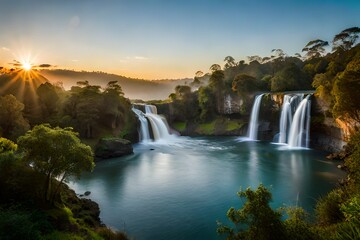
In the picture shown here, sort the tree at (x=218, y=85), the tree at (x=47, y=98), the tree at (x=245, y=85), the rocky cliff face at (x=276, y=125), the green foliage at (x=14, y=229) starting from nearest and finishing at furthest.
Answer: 1. the green foliage at (x=14, y=229)
2. the rocky cliff face at (x=276, y=125)
3. the tree at (x=47, y=98)
4. the tree at (x=245, y=85)
5. the tree at (x=218, y=85)

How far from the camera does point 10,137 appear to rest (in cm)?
4175

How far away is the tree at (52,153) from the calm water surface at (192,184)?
6.18 metres

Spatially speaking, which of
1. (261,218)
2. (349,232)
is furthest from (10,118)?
(349,232)

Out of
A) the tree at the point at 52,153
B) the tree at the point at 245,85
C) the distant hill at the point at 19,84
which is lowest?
the tree at the point at 52,153

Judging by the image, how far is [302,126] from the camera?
5166 cm

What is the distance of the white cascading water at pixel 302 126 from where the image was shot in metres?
51.4

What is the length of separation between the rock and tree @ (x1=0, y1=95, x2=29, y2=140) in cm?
1146

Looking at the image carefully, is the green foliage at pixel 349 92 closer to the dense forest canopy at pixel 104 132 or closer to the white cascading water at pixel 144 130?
the dense forest canopy at pixel 104 132

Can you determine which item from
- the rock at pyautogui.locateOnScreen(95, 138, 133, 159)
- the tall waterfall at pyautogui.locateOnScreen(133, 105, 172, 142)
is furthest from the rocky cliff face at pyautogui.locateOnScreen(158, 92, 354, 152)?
the rock at pyautogui.locateOnScreen(95, 138, 133, 159)

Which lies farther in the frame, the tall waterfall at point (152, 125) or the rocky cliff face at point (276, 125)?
the tall waterfall at point (152, 125)

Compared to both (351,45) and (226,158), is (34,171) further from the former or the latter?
(351,45)

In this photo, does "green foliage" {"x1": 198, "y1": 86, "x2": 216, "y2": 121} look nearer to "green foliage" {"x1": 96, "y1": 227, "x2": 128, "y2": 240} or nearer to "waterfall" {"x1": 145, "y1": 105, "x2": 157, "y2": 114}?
"waterfall" {"x1": 145, "y1": 105, "x2": 157, "y2": 114}

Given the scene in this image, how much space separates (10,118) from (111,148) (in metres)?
16.1

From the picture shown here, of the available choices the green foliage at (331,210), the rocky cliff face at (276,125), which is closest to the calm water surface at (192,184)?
the green foliage at (331,210)
